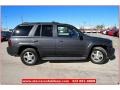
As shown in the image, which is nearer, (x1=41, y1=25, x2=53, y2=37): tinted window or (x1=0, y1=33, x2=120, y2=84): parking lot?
(x1=0, y1=33, x2=120, y2=84): parking lot

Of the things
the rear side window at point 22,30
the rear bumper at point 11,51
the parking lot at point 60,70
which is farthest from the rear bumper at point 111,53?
the rear bumper at point 11,51

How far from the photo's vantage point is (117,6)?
6.73 meters

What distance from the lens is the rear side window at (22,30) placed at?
719 centimetres

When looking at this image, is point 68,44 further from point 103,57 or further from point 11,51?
point 11,51

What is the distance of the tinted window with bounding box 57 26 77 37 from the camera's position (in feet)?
24.1

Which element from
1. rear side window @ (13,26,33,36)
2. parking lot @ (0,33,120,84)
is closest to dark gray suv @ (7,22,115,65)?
rear side window @ (13,26,33,36)

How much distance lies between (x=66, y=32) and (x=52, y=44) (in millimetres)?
457

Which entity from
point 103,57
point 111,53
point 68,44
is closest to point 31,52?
point 68,44

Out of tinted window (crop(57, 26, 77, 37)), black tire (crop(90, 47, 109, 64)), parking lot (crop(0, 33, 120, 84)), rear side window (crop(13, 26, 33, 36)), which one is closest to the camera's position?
parking lot (crop(0, 33, 120, 84))

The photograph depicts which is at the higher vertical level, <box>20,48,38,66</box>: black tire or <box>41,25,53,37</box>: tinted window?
<box>41,25,53,37</box>: tinted window

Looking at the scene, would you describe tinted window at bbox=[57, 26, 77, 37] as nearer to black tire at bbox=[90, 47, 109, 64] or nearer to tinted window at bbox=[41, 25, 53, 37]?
tinted window at bbox=[41, 25, 53, 37]

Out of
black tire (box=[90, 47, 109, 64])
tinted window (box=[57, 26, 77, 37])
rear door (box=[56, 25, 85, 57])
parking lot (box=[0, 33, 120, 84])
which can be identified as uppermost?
tinted window (box=[57, 26, 77, 37])

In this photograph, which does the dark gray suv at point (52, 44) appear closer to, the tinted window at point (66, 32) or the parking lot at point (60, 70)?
the tinted window at point (66, 32)

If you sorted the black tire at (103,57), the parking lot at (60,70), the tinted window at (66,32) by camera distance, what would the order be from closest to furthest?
the parking lot at (60,70) < the tinted window at (66,32) < the black tire at (103,57)
